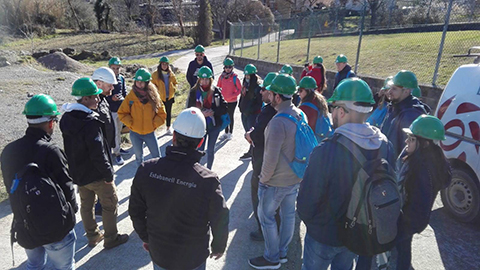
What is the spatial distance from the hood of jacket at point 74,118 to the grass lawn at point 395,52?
9.13 metres

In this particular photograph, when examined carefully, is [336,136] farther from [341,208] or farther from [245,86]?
[245,86]

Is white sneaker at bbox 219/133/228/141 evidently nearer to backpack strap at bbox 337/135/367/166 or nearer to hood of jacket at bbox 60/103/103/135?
hood of jacket at bbox 60/103/103/135

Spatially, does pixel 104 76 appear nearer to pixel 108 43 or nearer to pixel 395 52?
pixel 395 52

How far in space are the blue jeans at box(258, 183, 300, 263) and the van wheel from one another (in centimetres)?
259

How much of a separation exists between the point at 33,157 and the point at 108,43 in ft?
109

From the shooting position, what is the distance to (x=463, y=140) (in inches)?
169

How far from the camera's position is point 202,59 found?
7.77 metres

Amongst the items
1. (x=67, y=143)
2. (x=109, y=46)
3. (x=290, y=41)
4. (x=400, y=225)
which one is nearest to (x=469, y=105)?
(x=400, y=225)

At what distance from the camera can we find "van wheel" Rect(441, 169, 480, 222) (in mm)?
4234

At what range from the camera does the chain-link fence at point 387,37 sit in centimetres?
1009

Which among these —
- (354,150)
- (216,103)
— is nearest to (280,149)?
(354,150)

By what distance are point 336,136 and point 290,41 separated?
2151cm

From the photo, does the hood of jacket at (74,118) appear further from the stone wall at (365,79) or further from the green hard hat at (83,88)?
the stone wall at (365,79)

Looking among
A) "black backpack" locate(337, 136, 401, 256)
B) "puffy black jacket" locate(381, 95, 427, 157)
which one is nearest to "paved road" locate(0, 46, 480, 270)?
"puffy black jacket" locate(381, 95, 427, 157)
